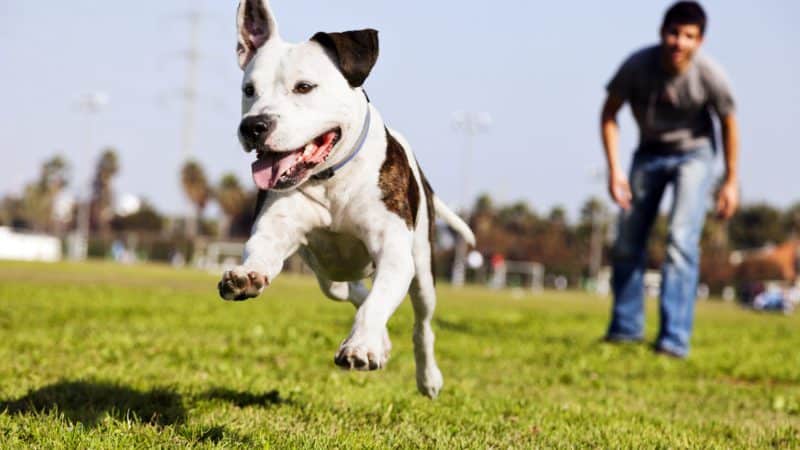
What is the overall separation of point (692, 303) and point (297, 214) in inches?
242

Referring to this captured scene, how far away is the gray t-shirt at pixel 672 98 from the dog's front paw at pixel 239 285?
6.27 m

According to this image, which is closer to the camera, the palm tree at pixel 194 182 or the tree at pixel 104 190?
the palm tree at pixel 194 182

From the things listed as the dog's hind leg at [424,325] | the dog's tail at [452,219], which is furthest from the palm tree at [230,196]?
the dog's hind leg at [424,325]

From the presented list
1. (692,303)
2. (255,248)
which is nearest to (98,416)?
(255,248)

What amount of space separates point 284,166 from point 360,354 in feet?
3.10

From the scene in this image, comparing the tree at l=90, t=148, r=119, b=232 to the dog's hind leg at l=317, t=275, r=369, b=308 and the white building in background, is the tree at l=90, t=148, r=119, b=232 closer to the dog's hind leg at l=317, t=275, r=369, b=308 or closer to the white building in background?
the white building in background

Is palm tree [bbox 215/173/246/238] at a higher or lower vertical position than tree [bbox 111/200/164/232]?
higher

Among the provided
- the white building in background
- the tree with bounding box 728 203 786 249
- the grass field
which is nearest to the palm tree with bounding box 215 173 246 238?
the white building in background

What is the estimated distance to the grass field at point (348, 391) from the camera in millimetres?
4121

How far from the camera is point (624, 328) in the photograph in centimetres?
1001

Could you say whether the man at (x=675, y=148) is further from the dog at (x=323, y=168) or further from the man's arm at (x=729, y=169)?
the dog at (x=323, y=168)

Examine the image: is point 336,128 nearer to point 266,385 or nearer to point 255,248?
point 255,248

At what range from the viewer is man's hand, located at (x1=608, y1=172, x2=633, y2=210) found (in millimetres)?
9031

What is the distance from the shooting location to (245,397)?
16.7 feet
